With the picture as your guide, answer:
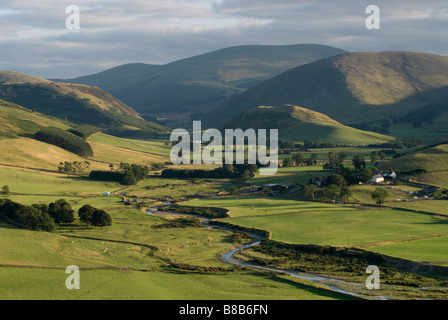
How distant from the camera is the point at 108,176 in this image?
176 meters

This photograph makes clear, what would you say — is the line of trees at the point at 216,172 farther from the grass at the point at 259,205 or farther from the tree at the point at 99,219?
the tree at the point at 99,219

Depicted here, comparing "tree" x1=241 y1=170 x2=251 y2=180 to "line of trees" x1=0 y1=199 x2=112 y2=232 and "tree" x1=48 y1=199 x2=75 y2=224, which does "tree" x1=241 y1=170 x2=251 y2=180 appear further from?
"tree" x1=48 y1=199 x2=75 y2=224

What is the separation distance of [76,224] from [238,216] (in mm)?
33046

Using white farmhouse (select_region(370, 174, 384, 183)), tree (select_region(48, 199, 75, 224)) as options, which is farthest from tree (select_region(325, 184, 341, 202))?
tree (select_region(48, 199, 75, 224))

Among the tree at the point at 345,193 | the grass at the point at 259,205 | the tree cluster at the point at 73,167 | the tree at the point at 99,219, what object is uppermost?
the tree cluster at the point at 73,167

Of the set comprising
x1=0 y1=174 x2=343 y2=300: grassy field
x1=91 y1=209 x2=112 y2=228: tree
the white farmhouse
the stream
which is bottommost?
the stream

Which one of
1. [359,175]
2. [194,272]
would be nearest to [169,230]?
[194,272]

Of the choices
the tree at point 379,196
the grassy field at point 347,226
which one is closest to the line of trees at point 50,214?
the grassy field at point 347,226

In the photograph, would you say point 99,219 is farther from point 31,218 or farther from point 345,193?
point 345,193

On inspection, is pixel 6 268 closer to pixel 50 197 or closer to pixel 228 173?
pixel 50 197

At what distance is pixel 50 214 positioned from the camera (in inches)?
4274

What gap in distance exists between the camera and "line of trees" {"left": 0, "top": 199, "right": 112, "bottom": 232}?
328 feet

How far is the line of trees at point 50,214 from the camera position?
10012 centimetres
